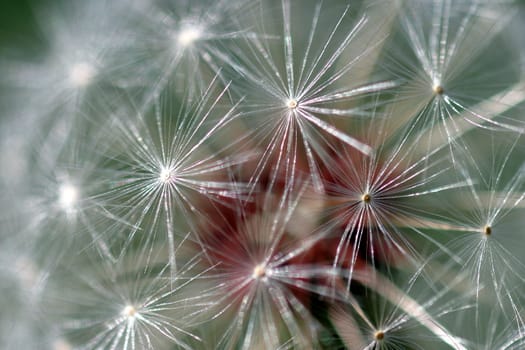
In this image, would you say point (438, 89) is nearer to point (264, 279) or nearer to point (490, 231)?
point (490, 231)

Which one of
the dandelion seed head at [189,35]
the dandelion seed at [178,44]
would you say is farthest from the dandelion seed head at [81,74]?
the dandelion seed head at [189,35]

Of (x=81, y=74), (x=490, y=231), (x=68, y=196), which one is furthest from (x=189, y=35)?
(x=490, y=231)

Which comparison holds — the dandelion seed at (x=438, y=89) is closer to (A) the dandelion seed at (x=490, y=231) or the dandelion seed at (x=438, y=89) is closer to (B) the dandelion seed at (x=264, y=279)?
(A) the dandelion seed at (x=490, y=231)

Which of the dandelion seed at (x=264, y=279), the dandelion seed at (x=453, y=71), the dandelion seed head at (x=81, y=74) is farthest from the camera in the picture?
the dandelion seed head at (x=81, y=74)

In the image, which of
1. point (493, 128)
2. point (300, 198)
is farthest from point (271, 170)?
point (493, 128)

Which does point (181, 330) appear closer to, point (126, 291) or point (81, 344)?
point (126, 291)

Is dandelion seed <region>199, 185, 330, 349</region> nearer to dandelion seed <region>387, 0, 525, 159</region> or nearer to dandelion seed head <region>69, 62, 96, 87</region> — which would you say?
dandelion seed <region>387, 0, 525, 159</region>
